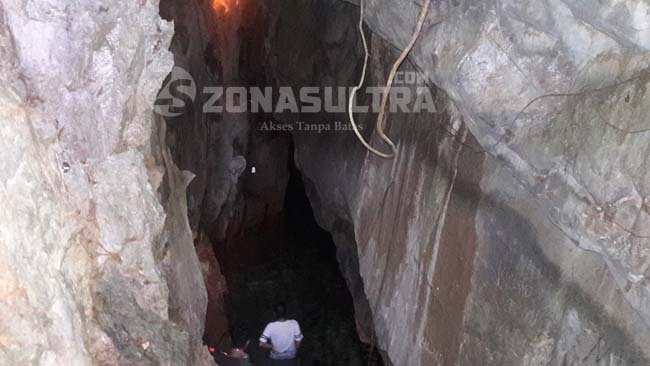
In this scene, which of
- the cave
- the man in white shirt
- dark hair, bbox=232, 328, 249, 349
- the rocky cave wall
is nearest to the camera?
the rocky cave wall

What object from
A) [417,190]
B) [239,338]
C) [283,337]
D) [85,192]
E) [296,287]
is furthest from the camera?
[296,287]

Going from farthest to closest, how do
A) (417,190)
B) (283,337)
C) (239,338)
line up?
(239,338) → (283,337) → (417,190)

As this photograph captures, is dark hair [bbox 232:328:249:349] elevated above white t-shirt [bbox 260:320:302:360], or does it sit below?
below

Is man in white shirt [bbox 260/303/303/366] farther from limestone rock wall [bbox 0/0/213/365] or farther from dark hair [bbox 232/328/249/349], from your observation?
dark hair [bbox 232/328/249/349]

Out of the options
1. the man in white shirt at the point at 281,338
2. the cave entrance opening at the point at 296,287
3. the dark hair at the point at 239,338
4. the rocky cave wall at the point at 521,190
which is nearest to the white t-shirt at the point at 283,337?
the man in white shirt at the point at 281,338

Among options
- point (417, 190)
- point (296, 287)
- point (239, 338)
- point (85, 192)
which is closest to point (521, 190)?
point (417, 190)

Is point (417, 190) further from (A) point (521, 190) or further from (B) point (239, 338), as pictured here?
(B) point (239, 338)

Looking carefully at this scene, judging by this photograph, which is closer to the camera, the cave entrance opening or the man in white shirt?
the man in white shirt

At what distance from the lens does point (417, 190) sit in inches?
228

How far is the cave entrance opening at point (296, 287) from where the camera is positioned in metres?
8.45

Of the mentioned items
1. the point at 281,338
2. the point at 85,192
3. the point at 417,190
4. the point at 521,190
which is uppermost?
the point at 521,190

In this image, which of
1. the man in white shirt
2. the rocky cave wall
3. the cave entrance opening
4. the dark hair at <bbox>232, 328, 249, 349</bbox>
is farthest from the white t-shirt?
the dark hair at <bbox>232, 328, 249, 349</bbox>

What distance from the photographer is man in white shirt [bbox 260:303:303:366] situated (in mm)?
6215

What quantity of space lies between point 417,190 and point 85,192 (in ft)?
9.70
